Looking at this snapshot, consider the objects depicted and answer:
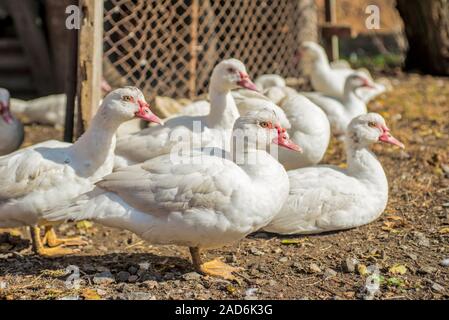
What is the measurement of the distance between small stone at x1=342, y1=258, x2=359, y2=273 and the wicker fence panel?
148 inches

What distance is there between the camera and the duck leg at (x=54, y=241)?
16.3 ft

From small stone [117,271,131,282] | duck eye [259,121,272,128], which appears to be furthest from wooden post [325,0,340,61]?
small stone [117,271,131,282]

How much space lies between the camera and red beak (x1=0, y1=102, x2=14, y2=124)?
572 centimetres

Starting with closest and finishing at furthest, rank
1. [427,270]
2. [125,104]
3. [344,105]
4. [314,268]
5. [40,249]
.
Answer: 1. [427,270]
2. [314,268]
3. [125,104]
4. [40,249]
5. [344,105]

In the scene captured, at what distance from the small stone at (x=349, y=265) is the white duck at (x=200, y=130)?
1485 millimetres

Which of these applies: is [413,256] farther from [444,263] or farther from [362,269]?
[362,269]

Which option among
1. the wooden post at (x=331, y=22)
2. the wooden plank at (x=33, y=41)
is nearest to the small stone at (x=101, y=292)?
the wooden plank at (x=33, y=41)

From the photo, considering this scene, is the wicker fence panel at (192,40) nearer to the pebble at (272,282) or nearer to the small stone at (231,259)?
the small stone at (231,259)

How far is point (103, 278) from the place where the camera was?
13.7 feet

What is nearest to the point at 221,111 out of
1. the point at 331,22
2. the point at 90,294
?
the point at 90,294

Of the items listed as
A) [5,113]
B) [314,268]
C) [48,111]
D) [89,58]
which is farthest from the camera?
[48,111]

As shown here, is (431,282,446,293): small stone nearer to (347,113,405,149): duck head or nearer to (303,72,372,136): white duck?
(347,113,405,149): duck head

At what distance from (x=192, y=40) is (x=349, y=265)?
13.4ft

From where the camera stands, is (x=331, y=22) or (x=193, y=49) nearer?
(x=193, y=49)
